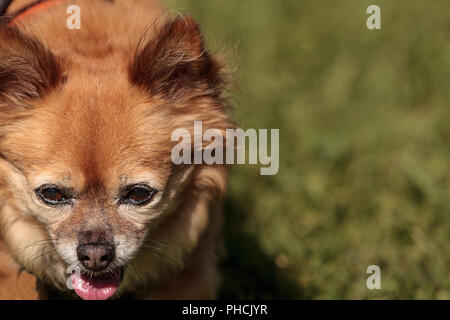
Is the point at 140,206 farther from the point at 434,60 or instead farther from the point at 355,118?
the point at 434,60

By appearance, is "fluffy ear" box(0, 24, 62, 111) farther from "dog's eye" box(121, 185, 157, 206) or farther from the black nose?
the black nose

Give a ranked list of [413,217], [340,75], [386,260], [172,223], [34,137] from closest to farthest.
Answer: [34,137], [172,223], [386,260], [413,217], [340,75]

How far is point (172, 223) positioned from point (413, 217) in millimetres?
1880

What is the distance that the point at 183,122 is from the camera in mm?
3213

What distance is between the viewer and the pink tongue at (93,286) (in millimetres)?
3121

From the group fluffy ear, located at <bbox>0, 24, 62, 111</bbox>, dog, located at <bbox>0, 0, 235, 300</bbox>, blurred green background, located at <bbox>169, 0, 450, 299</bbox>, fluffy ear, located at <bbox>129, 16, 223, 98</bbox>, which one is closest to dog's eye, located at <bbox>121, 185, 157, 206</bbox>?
dog, located at <bbox>0, 0, 235, 300</bbox>

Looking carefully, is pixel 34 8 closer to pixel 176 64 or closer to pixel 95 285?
pixel 176 64

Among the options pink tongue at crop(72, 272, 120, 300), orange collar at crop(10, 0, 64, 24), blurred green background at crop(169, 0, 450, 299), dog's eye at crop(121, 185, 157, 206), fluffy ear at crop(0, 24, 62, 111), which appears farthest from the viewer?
blurred green background at crop(169, 0, 450, 299)

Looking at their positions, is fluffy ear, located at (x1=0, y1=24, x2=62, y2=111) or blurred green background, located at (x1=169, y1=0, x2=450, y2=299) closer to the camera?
fluffy ear, located at (x1=0, y1=24, x2=62, y2=111)

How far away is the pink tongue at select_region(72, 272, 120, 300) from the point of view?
3121 mm

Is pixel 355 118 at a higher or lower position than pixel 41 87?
higher

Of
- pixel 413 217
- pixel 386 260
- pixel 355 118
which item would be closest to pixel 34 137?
pixel 386 260

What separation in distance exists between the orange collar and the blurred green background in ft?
2.10
